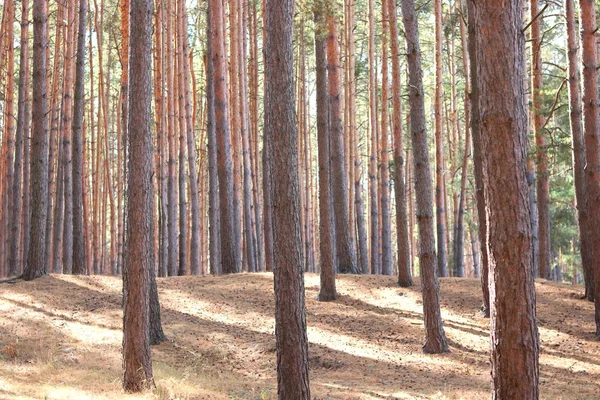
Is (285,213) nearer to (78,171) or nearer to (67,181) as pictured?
(78,171)

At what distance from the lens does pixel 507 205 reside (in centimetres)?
509

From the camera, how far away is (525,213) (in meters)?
5.10

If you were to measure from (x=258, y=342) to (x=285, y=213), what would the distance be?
5.28 metres

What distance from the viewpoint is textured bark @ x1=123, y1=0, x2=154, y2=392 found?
8.17 metres

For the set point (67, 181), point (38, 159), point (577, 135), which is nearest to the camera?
point (577, 135)

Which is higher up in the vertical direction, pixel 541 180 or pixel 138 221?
pixel 541 180

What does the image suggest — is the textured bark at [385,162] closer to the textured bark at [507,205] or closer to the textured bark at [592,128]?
the textured bark at [592,128]

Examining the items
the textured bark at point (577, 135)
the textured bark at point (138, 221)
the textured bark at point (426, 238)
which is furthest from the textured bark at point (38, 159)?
the textured bark at point (577, 135)

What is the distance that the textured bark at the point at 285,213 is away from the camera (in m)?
6.79

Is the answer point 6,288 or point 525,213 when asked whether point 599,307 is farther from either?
point 6,288

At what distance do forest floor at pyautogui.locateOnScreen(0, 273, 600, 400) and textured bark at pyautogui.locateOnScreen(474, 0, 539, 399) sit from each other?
3668 millimetres

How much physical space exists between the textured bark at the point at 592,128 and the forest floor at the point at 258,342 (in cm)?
182

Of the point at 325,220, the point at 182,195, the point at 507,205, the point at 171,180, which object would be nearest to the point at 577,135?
the point at 325,220

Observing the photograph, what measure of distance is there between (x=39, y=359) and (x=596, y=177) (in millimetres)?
9388
